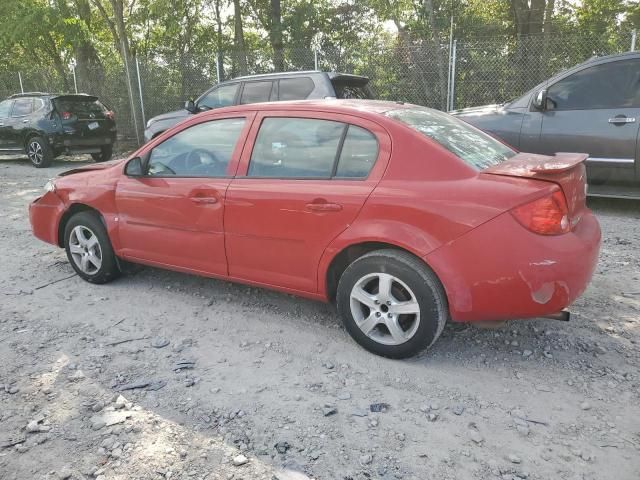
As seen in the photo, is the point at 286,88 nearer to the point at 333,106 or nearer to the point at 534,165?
the point at 333,106

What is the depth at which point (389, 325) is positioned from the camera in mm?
3203

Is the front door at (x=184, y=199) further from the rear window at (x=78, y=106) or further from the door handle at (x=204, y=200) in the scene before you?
the rear window at (x=78, y=106)

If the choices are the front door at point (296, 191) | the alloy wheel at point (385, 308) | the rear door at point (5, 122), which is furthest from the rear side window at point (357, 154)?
the rear door at point (5, 122)

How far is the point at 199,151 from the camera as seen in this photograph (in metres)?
4.01

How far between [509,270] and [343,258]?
3.36 ft

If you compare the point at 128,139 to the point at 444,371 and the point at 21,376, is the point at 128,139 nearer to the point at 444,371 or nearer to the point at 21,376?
the point at 21,376

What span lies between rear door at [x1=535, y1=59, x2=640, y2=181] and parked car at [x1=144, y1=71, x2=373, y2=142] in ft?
9.66

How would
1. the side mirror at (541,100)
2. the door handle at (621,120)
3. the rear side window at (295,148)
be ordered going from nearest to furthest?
Answer: 1. the rear side window at (295,148)
2. the door handle at (621,120)
3. the side mirror at (541,100)

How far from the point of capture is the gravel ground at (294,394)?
95.9 inches

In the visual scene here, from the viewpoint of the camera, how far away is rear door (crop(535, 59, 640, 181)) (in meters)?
6.21

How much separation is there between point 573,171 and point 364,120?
4.19 feet

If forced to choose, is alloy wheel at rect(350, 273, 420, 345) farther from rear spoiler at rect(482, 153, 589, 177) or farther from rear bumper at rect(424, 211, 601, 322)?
rear spoiler at rect(482, 153, 589, 177)

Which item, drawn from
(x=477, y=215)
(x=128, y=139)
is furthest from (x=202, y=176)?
(x=128, y=139)

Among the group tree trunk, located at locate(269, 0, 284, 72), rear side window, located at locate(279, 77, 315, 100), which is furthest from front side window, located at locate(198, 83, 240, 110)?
tree trunk, located at locate(269, 0, 284, 72)
